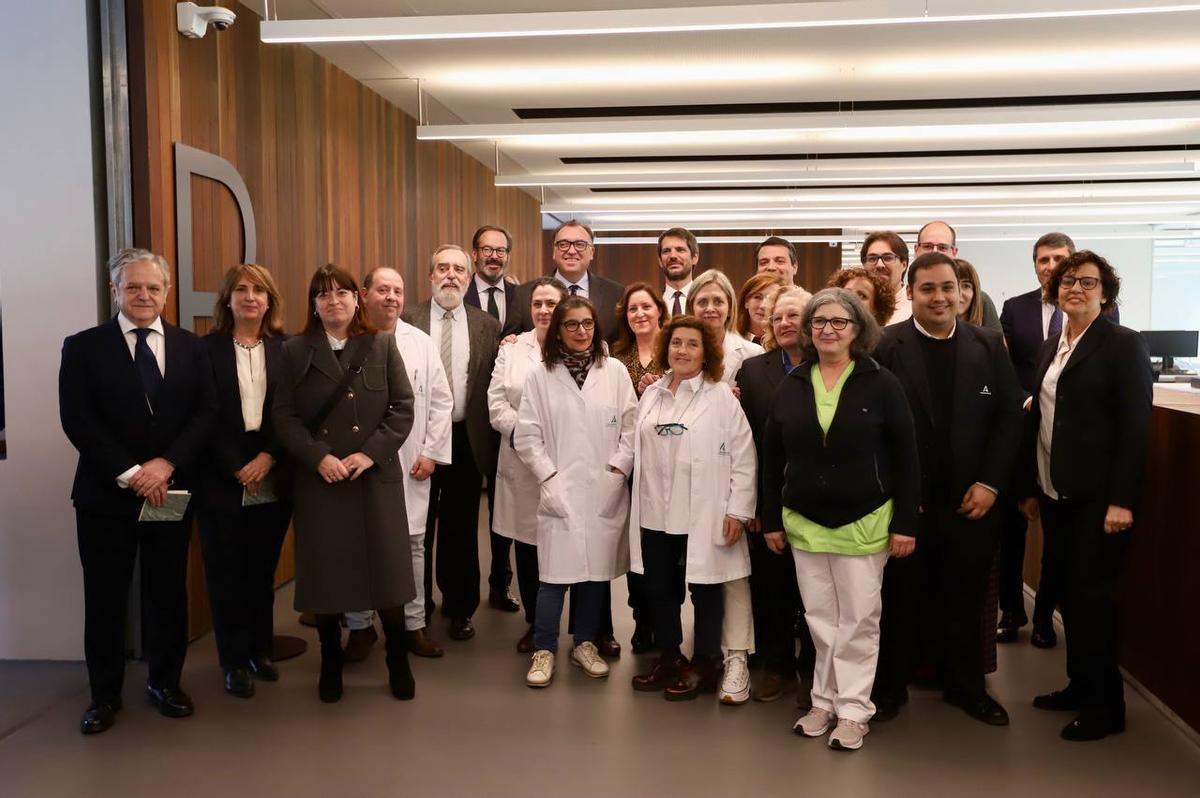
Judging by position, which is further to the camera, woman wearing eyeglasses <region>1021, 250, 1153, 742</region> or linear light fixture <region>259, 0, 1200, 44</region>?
linear light fixture <region>259, 0, 1200, 44</region>

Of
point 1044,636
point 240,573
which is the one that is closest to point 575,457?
point 240,573

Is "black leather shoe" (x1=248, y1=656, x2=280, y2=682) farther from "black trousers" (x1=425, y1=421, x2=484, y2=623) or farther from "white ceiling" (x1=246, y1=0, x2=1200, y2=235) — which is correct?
"white ceiling" (x1=246, y1=0, x2=1200, y2=235)

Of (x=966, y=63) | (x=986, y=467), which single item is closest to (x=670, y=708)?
(x=986, y=467)

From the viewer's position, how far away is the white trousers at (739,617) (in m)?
3.45

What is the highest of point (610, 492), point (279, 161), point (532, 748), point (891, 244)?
point (279, 161)

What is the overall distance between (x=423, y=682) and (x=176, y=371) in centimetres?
155

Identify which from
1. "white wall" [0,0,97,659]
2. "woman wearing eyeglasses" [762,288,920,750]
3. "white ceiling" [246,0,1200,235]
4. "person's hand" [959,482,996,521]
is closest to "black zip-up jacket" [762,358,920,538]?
"woman wearing eyeglasses" [762,288,920,750]

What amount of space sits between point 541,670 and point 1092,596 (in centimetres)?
203

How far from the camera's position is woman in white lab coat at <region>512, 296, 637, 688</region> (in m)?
3.60

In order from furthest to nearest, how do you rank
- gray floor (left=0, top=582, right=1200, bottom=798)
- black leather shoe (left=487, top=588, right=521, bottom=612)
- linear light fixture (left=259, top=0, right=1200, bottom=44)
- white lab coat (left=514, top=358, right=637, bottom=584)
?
black leather shoe (left=487, top=588, right=521, bottom=612) < linear light fixture (left=259, top=0, right=1200, bottom=44) < white lab coat (left=514, top=358, right=637, bottom=584) < gray floor (left=0, top=582, right=1200, bottom=798)

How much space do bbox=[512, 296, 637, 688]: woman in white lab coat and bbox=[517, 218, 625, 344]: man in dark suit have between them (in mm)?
778

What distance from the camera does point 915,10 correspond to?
409 cm

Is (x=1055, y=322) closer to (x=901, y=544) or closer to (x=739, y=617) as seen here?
(x=901, y=544)

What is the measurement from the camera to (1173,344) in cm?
1141
